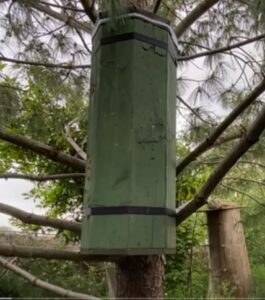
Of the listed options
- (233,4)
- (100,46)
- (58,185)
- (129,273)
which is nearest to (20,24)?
(100,46)

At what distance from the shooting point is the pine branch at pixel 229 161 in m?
1.17

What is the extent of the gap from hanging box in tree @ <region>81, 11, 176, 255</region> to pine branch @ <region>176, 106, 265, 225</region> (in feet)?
0.32

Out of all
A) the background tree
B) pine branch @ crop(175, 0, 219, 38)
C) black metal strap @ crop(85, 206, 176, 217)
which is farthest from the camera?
the background tree

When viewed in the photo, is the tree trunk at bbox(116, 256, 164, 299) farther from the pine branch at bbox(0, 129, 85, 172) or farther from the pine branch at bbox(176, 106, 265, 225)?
the pine branch at bbox(0, 129, 85, 172)

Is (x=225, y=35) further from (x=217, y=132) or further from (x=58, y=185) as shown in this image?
(x=58, y=185)

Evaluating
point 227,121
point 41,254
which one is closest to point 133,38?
point 227,121

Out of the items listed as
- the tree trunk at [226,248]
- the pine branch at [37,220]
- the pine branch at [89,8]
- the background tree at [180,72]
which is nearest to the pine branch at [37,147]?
the background tree at [180,72]

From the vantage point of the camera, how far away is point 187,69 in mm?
2672

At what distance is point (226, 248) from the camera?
349cm

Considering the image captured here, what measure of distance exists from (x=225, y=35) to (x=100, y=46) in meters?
1.45

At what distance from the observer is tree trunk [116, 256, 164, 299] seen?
1.52 metres

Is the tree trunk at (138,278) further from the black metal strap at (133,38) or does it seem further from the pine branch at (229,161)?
the black metal strap at (133,38)

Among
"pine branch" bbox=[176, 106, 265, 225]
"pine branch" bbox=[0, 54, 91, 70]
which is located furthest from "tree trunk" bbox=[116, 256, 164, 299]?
"pine branch" bbox=[0, 54, 91, 70]

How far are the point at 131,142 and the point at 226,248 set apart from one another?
99.6 inches
